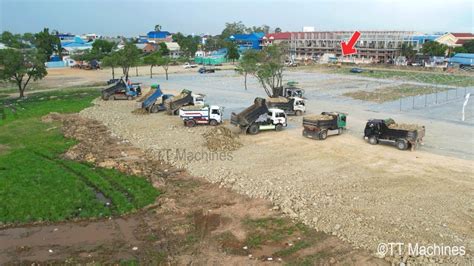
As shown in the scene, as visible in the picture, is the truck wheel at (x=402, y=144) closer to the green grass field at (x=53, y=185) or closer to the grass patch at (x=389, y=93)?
the green grass field at (x=53, y=185)

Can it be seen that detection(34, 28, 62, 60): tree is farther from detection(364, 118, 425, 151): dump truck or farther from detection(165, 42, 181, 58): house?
detection(364, 118, 425, 151): dump truck

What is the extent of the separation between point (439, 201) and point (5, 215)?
1588 cm

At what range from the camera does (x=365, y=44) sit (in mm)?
107375

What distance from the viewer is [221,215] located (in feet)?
46.8

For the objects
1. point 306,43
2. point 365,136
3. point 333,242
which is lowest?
point 333,242

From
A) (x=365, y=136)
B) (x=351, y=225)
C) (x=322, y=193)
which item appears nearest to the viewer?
(x=351, y=225)

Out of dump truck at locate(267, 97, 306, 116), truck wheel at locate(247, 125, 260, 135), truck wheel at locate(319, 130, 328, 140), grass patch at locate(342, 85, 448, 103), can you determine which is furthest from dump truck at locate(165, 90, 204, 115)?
grass patch at locate(342, 85, 448, 103)

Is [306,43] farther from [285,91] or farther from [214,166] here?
[214,166]

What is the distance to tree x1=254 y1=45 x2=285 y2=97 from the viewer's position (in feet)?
125

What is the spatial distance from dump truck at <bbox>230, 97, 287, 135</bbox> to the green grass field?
890 centimetres

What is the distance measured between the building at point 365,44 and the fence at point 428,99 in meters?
60.6

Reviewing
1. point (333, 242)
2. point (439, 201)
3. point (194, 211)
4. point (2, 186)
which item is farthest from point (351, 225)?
point (2, 186)

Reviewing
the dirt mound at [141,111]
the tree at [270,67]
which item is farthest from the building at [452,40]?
the dirt mound at [141,111]

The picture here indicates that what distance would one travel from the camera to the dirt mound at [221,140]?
21.9m
